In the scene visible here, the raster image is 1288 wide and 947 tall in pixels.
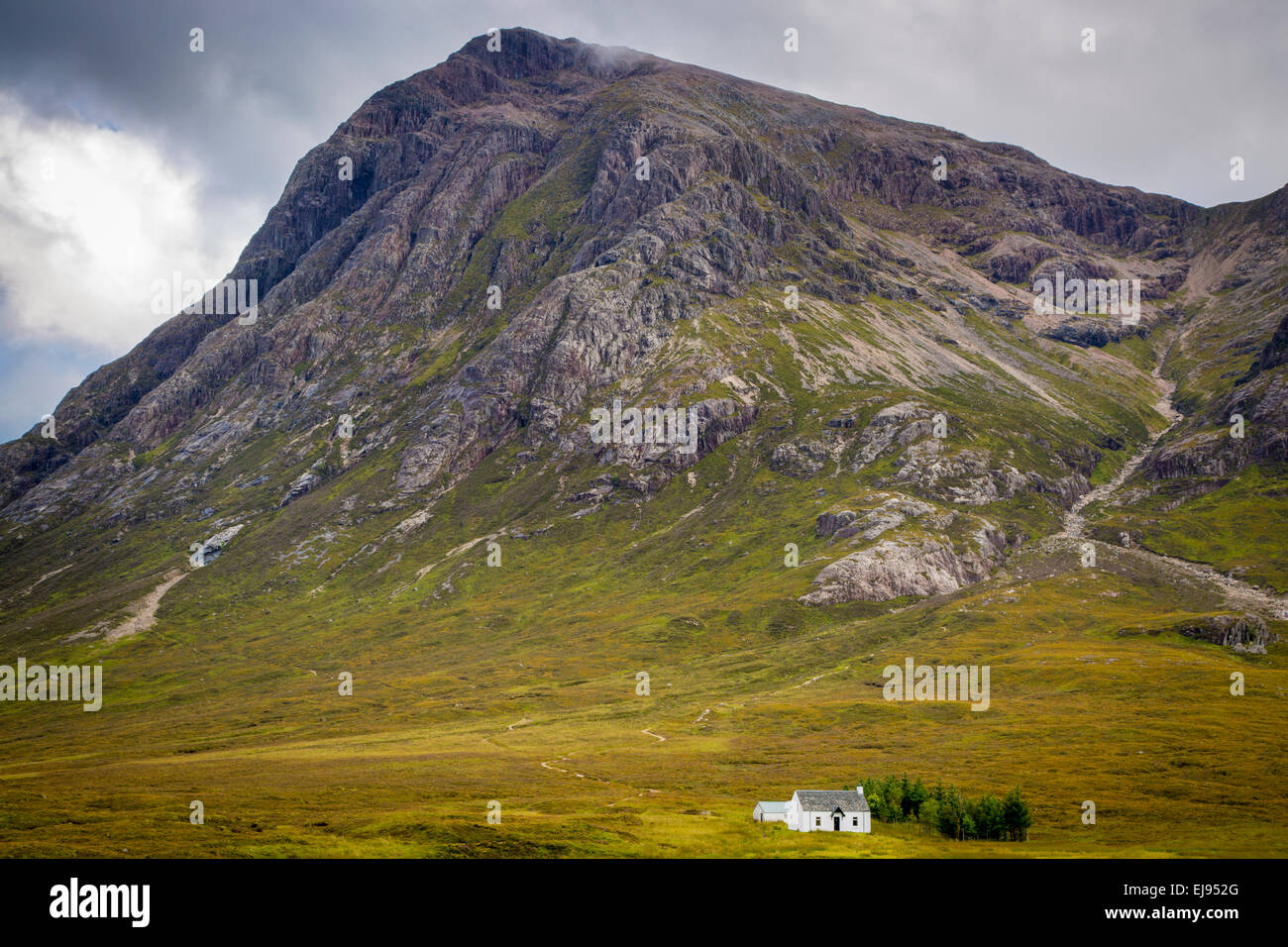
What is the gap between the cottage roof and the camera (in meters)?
99.0

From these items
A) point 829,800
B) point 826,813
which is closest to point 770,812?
point 826,813

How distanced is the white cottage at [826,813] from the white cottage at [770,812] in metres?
0.84

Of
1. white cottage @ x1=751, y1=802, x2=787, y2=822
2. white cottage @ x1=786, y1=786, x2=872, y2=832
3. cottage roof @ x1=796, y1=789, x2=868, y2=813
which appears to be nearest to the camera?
white cottage @ x1=786, y1=786, x2=872, y2=832

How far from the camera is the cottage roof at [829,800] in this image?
99.0 meters

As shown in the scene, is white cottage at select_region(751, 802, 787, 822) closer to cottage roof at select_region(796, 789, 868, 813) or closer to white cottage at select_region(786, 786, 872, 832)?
white cottage at select_region(786, 786, 872, 832)

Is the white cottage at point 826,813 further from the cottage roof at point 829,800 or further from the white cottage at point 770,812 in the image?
the white cottage at point 770,812

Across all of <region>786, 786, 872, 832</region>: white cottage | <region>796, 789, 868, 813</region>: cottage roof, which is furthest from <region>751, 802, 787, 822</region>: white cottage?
<region>796, 789, 868, 813</region>: cottage roof

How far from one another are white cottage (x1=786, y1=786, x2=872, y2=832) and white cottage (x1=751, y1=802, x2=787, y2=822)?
2.77 feet

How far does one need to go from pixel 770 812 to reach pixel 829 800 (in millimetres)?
8087
